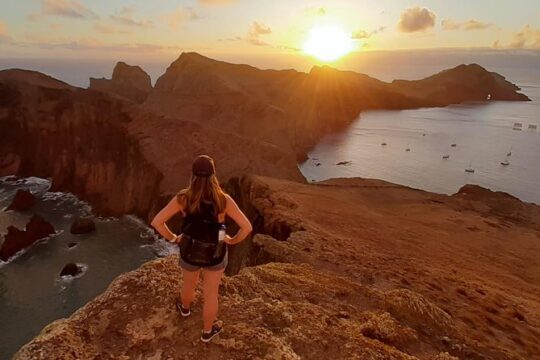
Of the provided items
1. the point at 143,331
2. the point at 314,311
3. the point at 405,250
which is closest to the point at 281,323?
the point at 314,311

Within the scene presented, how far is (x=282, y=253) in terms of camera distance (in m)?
13.6

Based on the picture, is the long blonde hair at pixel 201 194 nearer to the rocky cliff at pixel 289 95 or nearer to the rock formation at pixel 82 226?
the rock formation at pixel 82 226

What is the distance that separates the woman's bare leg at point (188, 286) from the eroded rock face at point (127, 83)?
11125 centimetres

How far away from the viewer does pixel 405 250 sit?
18203 mm

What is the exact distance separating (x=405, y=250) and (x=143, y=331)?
14.5 metres

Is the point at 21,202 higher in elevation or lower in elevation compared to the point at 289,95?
lower

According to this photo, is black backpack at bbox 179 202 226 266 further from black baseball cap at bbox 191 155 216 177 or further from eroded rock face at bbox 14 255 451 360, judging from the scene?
eroded rock face at bbox 14 255 451 360

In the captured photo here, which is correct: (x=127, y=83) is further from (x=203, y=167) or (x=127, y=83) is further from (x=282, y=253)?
(x=203, y=167)

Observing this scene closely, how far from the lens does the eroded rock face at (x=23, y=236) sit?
33.7 meters

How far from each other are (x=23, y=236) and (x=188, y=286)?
35.4m

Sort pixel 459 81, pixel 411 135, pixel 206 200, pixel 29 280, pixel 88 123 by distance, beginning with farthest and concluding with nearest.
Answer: pixel 459 81 → pixel 411 135 → pixel 88 123 → pixel 29 280 → pixel 206 200

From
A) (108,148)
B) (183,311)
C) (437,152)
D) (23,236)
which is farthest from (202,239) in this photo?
(437,152)

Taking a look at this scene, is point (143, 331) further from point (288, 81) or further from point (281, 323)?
point (288, 81)

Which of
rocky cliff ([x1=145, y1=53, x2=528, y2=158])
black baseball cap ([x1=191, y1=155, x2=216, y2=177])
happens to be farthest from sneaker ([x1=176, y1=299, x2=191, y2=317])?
rocky cliff ([x1=145, y1=53, x2=528, y2=158])
